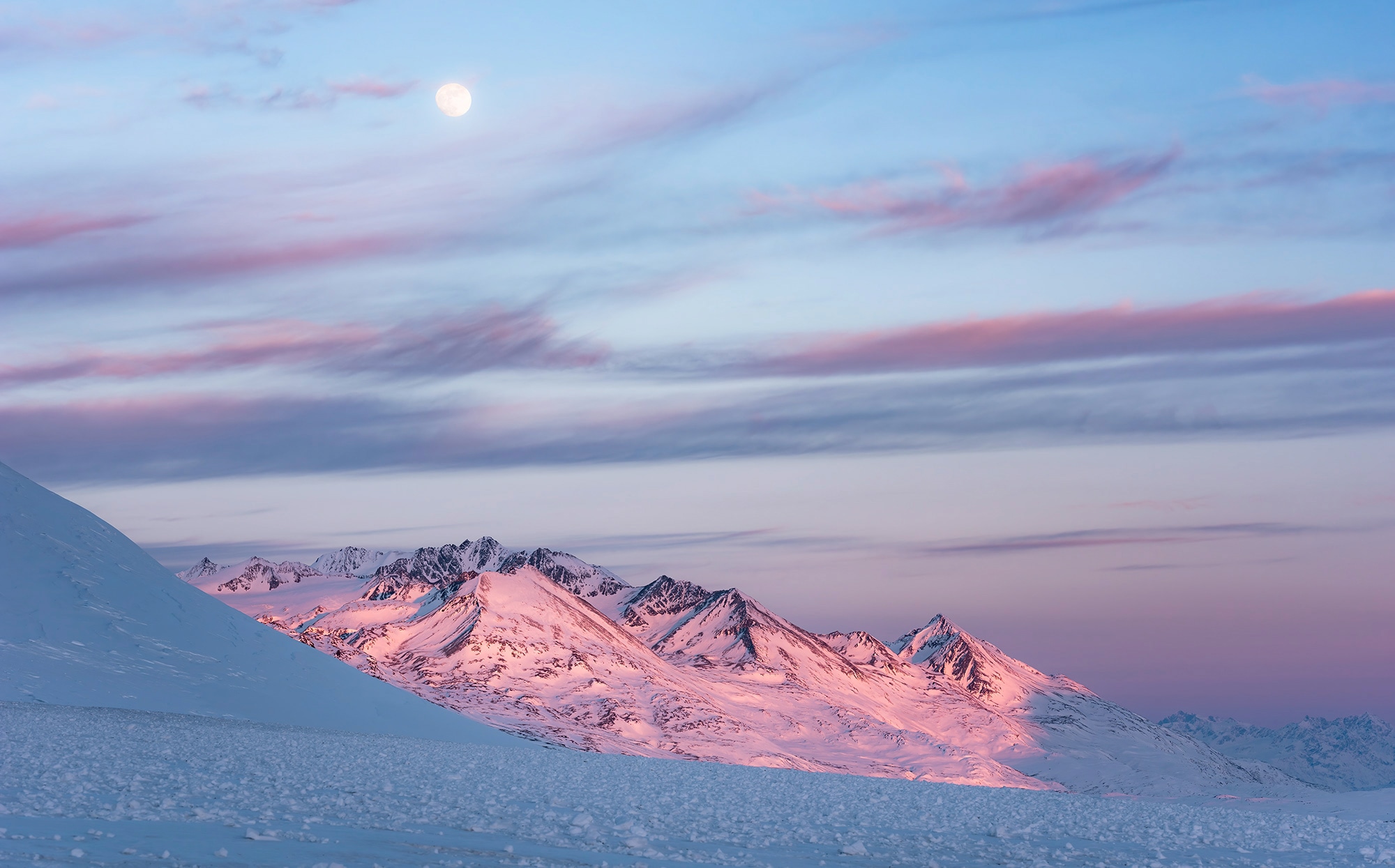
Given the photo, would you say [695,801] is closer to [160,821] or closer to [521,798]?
[521,798]

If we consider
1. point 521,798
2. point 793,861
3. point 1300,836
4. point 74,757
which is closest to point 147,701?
point 74,757

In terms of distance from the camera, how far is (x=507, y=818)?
34.8 meters

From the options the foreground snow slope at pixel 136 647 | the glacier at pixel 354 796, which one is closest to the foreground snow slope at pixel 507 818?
the glacier at pixel 354 796

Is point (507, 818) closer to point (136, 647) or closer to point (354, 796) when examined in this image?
point (354, 796)

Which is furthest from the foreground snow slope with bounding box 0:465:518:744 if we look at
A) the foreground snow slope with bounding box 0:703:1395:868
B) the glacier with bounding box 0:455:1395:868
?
the foreground snow slope with bounding box 0:703:1395:868

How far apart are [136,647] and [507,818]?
59.0m

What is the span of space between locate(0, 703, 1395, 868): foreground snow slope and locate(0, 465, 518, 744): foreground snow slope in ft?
49.6

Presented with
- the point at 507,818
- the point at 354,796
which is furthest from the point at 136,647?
the point at 507,818

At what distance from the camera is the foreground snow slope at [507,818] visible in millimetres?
27016

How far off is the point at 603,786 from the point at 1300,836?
26.5m

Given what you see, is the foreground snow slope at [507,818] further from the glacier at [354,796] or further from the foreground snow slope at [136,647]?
the foreground snow slope at [136,647]

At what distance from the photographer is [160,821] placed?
92.7ft

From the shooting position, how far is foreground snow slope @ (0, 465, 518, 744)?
75.8m

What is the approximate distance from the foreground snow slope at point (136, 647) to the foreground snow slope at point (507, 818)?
15.1 m
